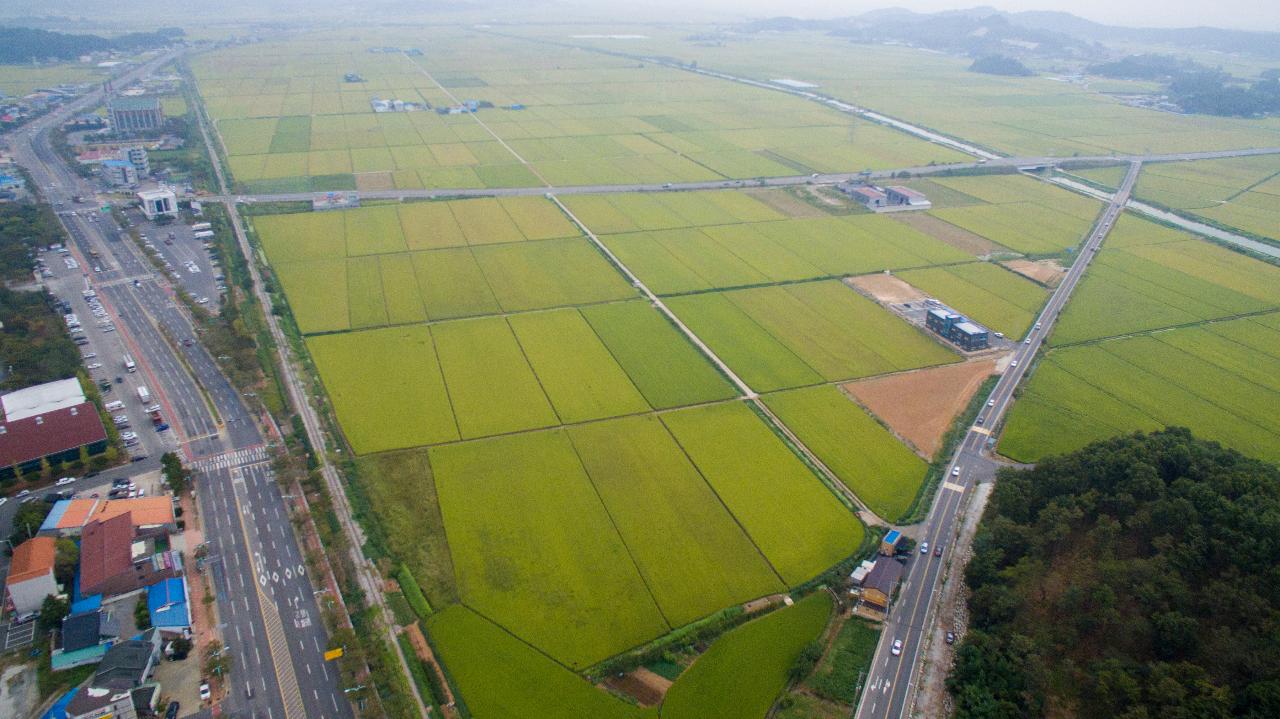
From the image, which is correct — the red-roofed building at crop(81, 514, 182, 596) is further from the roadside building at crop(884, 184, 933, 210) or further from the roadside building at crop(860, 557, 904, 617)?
the roadside building at crop(884, 184, 933, 210)

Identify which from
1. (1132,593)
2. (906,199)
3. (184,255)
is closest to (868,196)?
(906,199)

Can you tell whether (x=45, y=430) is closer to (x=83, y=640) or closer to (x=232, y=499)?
(x=232, y=499)

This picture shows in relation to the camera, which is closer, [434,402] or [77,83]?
[434,402]

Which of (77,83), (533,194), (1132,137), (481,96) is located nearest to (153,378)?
(533,194)

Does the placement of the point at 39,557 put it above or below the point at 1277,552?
below

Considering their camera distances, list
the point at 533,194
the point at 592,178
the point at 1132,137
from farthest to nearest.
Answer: the point at 1132,137 → the point at 592,178 → the point at 533,194

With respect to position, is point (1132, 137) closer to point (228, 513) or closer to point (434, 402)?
point (434, 402)
